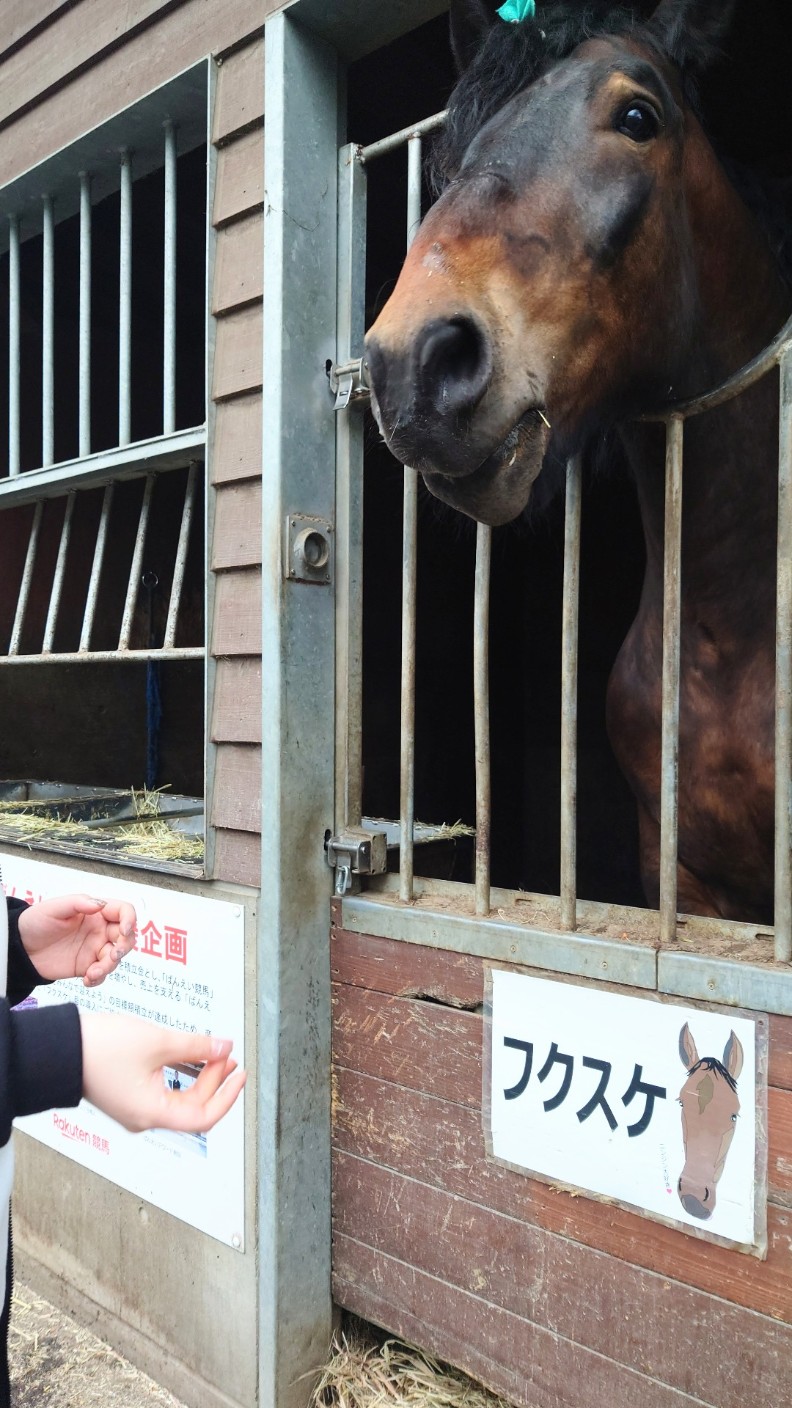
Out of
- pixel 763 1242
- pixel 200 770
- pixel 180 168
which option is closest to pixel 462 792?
pixel 200 770

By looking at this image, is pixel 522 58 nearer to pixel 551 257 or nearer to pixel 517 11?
pixel 517 11

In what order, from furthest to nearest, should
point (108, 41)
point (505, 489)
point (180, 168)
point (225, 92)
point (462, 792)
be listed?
point (462, 792), point (180, 168), point (108, 41), point (225, 92), point (505, 489)

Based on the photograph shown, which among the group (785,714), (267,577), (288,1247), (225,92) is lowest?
(288,1247)

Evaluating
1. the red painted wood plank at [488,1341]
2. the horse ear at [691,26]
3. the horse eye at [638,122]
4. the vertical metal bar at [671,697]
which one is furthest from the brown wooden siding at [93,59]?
the red painted wood plank at [488,1341]

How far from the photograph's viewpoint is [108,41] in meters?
2.39

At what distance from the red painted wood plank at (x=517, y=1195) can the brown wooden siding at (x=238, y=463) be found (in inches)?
21.8

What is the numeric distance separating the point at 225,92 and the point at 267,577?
1132mm

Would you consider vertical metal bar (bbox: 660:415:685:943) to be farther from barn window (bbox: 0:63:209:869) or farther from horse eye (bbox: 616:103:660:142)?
barn window (bbox: 0:63:209:869)

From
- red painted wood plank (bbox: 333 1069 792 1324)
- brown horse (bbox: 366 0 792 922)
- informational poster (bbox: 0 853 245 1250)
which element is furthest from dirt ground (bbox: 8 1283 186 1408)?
brown horse (bbox: 366 0 792 922)

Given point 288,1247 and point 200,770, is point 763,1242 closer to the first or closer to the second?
point 288,1247

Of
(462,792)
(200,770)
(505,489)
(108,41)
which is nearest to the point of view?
(505,489)

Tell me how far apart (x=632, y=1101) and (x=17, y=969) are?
999 millimetres

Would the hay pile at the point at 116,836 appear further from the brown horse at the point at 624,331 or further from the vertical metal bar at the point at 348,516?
the brown horse at the point at 624,331

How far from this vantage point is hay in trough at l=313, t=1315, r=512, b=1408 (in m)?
1.85
